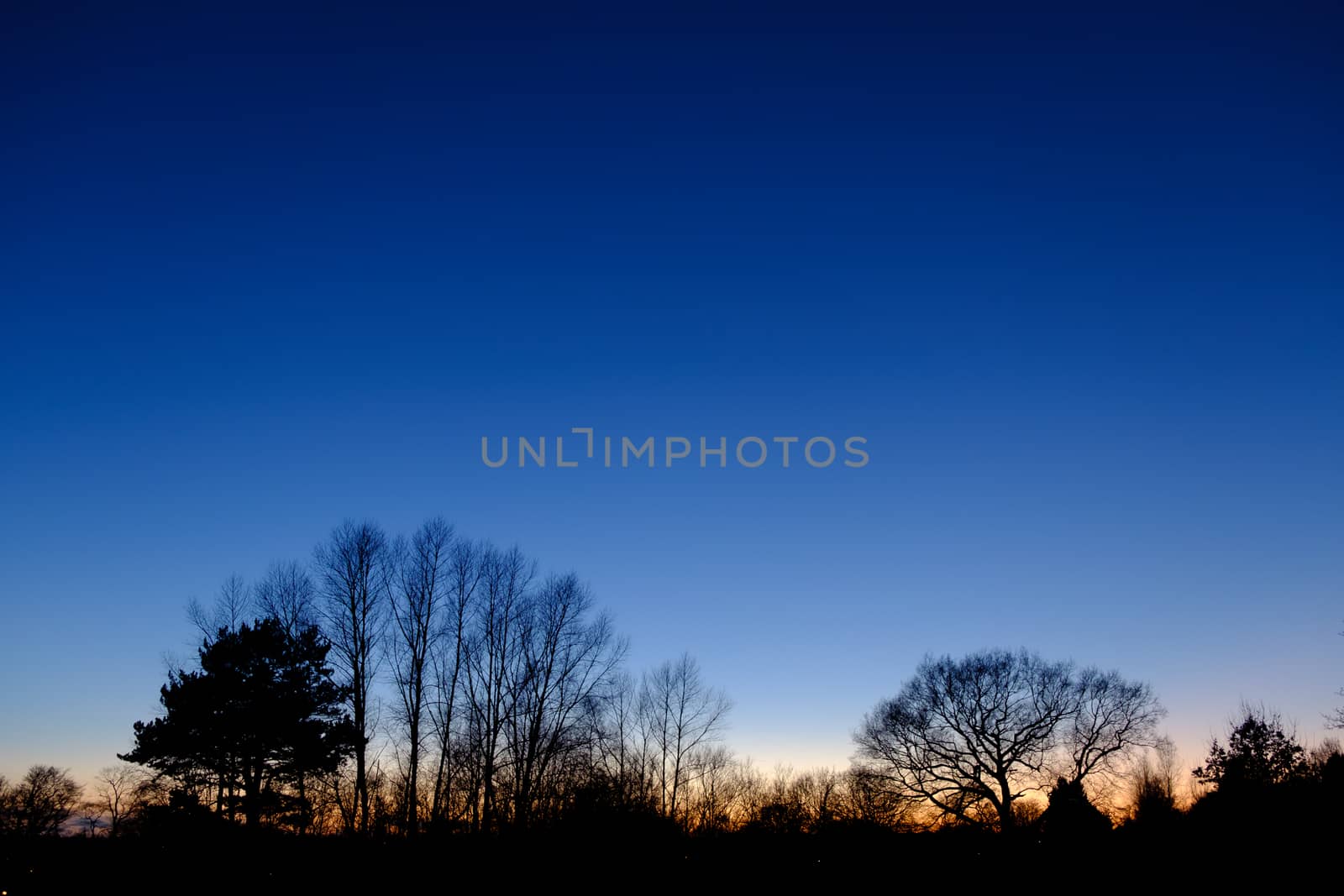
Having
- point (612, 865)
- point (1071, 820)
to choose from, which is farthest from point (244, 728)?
point (1071, 820)

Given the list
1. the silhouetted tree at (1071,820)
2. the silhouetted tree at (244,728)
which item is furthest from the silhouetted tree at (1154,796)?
the silhouetted tree at (244,728)

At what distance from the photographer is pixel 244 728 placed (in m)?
30.2

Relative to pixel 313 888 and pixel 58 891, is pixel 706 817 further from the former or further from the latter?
pixel 58 891

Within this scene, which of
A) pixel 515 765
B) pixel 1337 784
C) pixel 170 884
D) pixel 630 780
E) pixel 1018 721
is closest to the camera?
pixel 170 884

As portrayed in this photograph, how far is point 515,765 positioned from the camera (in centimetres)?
3228

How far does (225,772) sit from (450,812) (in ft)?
28.0

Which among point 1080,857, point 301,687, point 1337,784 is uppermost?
point 301,687

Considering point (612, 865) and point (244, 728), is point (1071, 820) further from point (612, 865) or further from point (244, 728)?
point (244, 728)

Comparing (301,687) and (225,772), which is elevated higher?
(301,687)

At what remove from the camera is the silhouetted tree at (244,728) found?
2973 centimetres

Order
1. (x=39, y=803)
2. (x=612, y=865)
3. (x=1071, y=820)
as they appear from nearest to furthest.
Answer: (x=612, y=865), (x=1071, y=820), (x=39, y=803)

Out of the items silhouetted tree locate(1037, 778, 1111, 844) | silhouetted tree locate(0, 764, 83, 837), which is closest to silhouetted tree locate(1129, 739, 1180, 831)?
silhouetted tree locate(1037, 778, 1111, 844)

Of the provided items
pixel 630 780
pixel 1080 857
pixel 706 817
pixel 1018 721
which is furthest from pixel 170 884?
pixel 1018 721

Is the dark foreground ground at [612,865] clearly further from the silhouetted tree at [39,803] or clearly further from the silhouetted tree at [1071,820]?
the silhouetted tree at [39,803]
